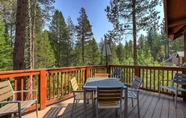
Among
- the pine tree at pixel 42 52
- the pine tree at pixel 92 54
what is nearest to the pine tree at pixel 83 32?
the pine tree at pixel 92 54

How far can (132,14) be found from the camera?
363 inches

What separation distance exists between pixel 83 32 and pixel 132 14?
10499 millimetres

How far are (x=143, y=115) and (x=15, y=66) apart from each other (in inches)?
158

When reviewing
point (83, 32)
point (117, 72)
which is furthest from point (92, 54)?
point (117, 72)

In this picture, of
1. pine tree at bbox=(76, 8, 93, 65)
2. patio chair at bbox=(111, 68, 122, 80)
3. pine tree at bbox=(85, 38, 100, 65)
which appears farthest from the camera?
pine tree at bbox=(85, 38, 100, 65)

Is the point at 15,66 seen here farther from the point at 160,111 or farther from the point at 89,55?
the point at 89,55

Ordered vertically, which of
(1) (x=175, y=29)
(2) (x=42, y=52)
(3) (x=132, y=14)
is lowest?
(2) (x=42, y=52)

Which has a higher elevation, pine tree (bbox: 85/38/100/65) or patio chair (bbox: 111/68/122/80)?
pine tree (bbox: 85/38/100/65)

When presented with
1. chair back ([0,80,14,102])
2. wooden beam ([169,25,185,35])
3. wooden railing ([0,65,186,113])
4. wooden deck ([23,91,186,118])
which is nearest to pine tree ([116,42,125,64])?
wooden railing ([0,65,186,113])

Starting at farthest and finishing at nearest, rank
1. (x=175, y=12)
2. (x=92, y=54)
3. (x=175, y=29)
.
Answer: (x=92, y=54) < (x=175, y=29) < (x=175, y=12)

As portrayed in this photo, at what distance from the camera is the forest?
9188 mm

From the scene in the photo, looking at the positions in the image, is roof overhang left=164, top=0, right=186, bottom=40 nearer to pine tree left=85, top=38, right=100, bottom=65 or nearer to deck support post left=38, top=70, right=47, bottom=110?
deck support post left=38, top=70, right=47, bottom=110

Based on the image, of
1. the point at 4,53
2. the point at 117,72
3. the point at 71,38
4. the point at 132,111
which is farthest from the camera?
the point at 71,38

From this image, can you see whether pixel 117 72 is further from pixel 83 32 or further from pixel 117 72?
pixel 83 32
